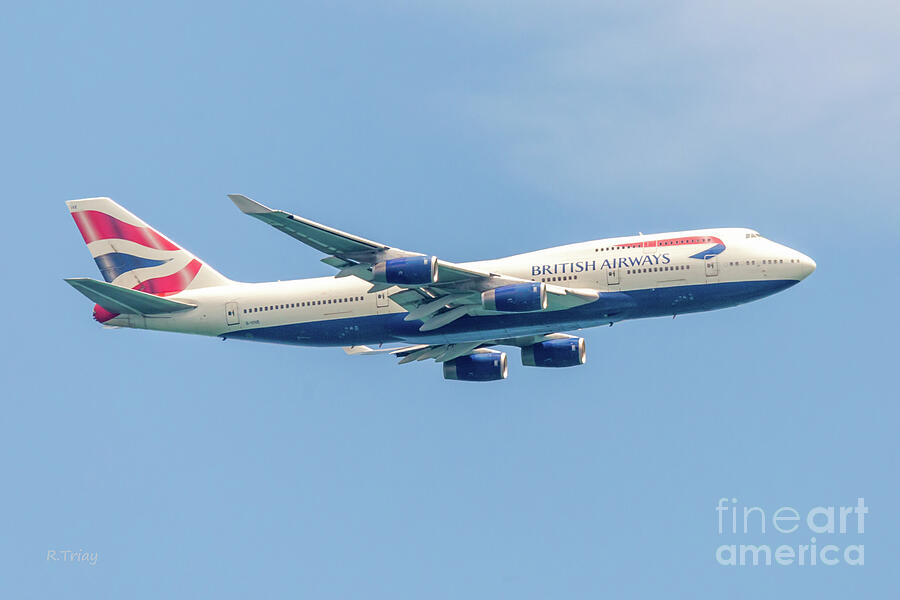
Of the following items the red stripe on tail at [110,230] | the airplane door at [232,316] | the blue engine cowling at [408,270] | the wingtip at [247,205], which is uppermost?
the red stripe on tail at [110,230]

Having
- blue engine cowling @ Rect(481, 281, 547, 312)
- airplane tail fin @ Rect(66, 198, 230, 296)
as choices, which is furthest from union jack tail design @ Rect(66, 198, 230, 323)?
blue engine cowling @ Rect(481, 281, 547, 312)

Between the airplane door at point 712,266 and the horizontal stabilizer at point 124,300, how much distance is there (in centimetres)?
2734

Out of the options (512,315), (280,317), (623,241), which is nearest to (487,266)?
(512,315)

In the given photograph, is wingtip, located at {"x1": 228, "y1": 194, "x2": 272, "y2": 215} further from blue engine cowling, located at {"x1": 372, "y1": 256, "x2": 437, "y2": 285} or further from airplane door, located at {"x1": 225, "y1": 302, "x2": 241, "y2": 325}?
airplane door, located at {"x1": 225, "y1": 302, "x2": 241, "y2": 325}

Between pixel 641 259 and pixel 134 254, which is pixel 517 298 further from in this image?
pixel 134 254

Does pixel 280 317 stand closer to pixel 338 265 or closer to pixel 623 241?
pixel 338 265

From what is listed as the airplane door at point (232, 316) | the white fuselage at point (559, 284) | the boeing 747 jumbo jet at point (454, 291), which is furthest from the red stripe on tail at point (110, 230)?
the airplane door at point (232, 316)

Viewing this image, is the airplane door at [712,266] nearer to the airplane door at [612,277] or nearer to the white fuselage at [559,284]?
the white fuselage at [559,284]

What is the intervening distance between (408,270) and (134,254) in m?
19.8

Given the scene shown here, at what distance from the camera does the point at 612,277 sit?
58219mm

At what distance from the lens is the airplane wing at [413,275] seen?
5469cm

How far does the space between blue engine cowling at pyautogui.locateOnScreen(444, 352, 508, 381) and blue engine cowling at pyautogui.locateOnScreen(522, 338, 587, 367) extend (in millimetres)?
2235

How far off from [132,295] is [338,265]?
12.2 meters

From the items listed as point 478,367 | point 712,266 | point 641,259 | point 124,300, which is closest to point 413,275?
point 641,259
